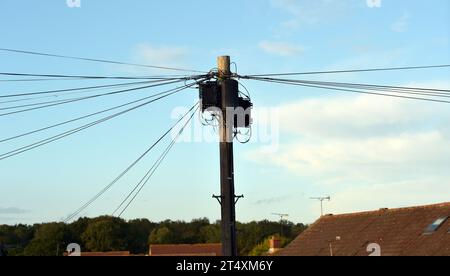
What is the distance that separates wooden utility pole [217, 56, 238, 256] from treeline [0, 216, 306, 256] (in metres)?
62.9

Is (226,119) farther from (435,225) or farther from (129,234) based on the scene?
(129,234)

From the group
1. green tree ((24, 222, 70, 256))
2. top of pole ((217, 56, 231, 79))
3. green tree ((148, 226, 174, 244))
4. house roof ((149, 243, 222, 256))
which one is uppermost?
green tree ((148, 226, 174, 244))

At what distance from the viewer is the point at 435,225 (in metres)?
35.0

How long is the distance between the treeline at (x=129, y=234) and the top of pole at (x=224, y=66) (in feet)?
206

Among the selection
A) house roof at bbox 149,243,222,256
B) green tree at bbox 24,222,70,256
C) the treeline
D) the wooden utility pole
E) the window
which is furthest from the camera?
the treeline

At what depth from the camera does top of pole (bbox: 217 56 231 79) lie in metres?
15.6

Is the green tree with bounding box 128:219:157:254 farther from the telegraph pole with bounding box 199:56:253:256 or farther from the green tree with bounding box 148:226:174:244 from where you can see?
the telegraph pole with bounding box 199:56:253:256

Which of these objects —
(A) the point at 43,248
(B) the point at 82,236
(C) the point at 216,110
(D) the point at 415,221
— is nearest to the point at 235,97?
(C) the point at 216,110

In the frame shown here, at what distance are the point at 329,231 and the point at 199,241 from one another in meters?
62.2

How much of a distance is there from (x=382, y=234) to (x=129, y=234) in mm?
66794

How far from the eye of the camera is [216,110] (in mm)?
15484

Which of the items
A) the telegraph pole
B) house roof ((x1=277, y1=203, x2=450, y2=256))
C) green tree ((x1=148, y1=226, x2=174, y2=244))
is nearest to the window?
house roof ((x1=277, y1=203, x2=450, y2=256))

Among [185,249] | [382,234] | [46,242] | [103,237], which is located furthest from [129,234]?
[382,234]
